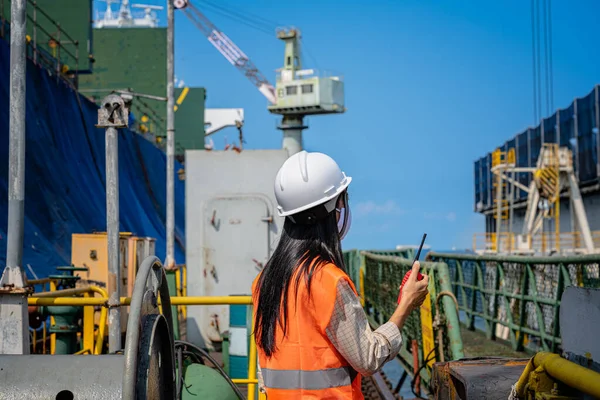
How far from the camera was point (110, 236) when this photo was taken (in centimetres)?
660

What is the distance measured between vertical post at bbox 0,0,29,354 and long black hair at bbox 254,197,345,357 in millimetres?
3313

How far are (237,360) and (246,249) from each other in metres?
3.05

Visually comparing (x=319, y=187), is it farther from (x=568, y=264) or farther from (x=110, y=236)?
(x=568, y=264)

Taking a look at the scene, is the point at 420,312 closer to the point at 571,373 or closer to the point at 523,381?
the point at 523,381

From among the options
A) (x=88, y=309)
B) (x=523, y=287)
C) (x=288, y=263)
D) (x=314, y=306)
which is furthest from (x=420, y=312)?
(x=314, y=306)

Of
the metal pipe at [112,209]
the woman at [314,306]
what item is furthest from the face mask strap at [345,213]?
the metal pipe at [112,209]

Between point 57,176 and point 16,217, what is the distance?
43.3 ft

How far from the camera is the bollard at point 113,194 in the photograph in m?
6.00


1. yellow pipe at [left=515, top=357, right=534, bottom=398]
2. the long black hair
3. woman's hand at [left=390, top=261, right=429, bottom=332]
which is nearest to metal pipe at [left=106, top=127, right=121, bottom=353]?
the long black hair

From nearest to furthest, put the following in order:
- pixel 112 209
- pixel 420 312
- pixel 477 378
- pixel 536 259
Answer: pixel 477 378 < pixel 112 209 < pixel 420 312 < pixel 536 259

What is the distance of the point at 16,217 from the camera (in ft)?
19.3

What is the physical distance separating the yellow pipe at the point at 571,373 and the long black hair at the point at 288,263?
808 millimetres

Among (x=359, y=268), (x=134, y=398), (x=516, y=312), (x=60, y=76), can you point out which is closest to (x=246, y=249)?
(x=516, y=312)

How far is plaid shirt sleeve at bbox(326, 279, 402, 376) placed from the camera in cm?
262
